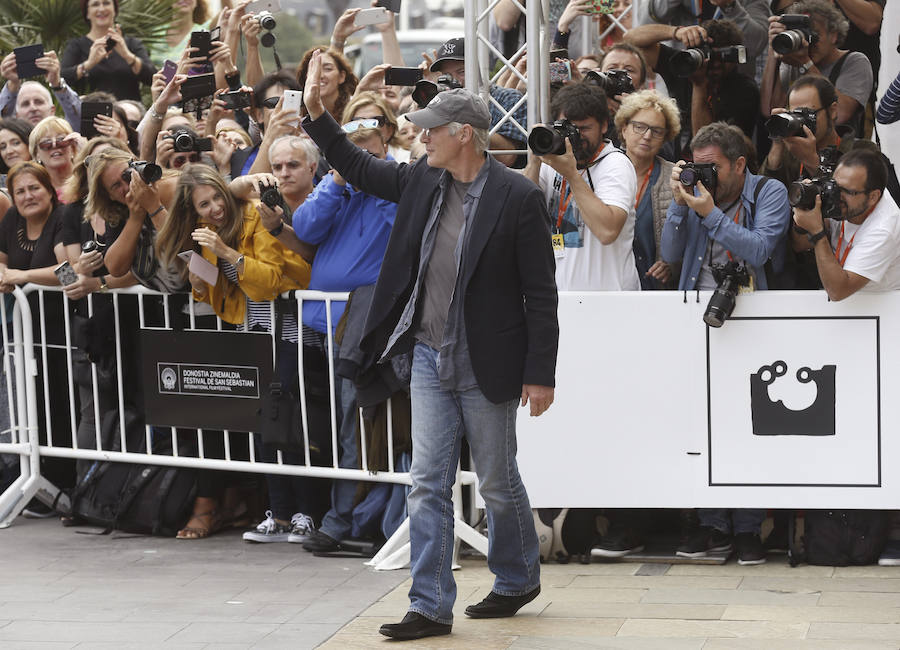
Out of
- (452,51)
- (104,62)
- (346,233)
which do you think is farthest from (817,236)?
(104,62)

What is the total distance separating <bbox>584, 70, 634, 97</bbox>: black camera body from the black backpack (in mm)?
2509

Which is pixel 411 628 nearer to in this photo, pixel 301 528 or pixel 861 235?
pixel 301 528

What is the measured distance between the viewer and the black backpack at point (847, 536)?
6.14 m

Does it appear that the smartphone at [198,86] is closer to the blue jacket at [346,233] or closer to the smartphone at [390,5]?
the smartphone at [390,5]

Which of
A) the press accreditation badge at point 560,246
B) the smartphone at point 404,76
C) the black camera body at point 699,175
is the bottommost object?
the press accreditation badge at point 560,246

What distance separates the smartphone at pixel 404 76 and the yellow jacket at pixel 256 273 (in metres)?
1.27

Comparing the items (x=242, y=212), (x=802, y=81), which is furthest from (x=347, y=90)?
(x=802, y=81)

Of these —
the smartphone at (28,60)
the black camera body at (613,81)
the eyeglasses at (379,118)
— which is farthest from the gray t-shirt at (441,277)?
the smartphone at (28,60)

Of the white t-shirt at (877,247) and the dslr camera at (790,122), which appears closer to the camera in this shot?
the white t-shirt at (877,247)

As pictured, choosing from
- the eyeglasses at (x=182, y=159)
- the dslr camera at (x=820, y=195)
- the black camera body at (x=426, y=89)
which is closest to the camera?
the dslr camera at (x=820, y=195)

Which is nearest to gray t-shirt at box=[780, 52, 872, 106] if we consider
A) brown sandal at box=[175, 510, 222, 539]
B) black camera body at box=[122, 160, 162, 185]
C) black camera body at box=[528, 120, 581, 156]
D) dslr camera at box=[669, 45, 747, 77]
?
dslr camera at box=[669, 45, 747, 77]

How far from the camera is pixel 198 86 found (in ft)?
26.7

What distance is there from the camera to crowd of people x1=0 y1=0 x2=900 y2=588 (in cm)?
551

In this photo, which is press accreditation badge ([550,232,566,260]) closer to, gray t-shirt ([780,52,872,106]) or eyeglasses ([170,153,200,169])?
gray t-shirt ([780,52,872,106])
